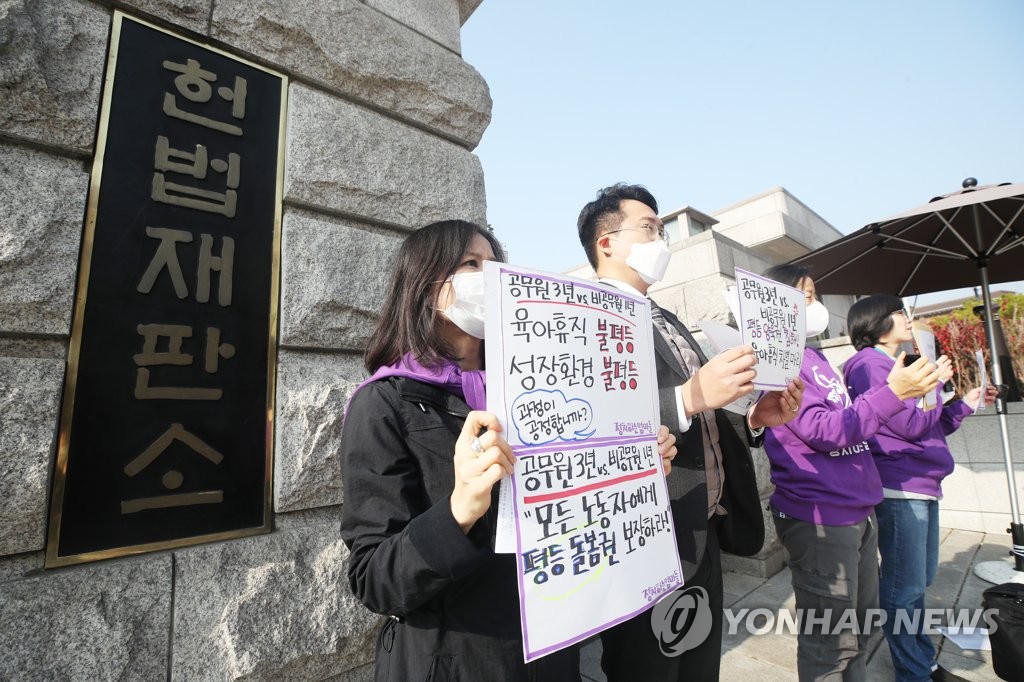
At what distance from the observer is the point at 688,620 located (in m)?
1.60

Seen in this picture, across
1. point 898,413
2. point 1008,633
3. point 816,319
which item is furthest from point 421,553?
point 1008,633

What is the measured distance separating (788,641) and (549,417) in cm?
350

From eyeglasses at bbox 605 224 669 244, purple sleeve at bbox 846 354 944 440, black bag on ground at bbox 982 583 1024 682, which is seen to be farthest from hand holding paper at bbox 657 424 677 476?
black bag on ground at bbox 982 583 1024 682

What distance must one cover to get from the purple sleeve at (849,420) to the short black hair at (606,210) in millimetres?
1156

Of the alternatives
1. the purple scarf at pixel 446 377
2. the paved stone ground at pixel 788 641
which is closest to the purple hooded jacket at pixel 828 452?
the paved stone ground at pixel 788 641

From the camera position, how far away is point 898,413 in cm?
259

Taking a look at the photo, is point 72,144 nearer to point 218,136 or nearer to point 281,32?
point 218,136

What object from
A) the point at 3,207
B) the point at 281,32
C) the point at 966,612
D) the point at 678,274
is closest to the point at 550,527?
the point at 3,207

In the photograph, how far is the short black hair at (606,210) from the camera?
212 centimetres

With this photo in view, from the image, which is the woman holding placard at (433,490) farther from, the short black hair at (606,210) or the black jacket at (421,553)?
the short black hair at (606,210)

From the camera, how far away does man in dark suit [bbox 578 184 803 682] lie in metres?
1.48

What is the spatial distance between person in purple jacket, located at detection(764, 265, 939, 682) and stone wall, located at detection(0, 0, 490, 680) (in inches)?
74.5

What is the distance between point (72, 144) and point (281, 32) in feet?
3.36

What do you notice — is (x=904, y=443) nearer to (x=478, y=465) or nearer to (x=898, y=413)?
(x=898, y=413)
